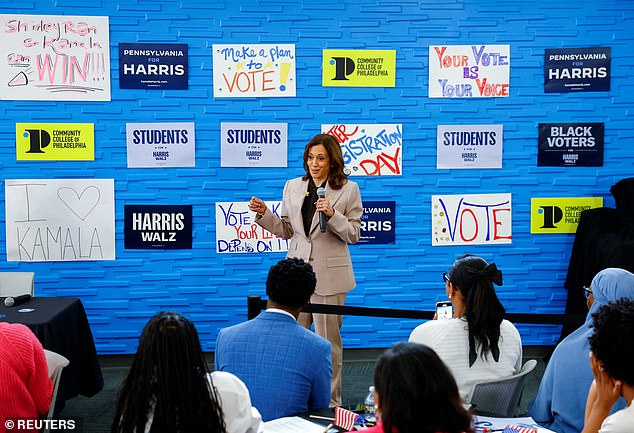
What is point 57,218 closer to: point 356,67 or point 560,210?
point 356,67

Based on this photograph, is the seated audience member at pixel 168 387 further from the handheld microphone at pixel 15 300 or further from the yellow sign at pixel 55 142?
the yellow sign at pixel 55 142

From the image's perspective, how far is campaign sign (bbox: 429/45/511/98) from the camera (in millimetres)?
5348

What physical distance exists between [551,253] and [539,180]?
0.55 metres

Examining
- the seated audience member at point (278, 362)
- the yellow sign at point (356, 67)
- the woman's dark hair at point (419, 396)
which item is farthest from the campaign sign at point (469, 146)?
the woman's dark hair at point (419, 396)

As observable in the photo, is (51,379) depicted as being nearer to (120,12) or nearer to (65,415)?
(65,415)

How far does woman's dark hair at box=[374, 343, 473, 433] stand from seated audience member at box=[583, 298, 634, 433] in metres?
0.66

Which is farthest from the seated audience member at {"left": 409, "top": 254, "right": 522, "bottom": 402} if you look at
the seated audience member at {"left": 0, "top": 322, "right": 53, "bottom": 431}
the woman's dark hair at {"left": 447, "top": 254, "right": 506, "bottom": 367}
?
the seated audience member at {"left": 0, "top": 322, "right": 53, "bottom": 431}

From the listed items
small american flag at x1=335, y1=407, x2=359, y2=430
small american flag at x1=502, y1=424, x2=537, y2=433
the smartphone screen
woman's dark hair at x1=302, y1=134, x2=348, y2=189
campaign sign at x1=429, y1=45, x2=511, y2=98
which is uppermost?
campaign sign at x1=429, y1=45, x2=511, y2=98

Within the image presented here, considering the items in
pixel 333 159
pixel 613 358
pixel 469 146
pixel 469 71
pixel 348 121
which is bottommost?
pixel 613 358

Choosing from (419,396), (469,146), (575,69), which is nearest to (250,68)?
(469,146)

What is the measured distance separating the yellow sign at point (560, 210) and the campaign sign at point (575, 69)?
81cm

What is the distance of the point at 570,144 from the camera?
17.8 ft

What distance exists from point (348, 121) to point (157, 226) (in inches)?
61.9

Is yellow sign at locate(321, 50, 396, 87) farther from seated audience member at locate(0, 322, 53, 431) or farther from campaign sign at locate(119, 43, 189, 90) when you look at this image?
seated audience member at locate(0, 322, 53, 431)
